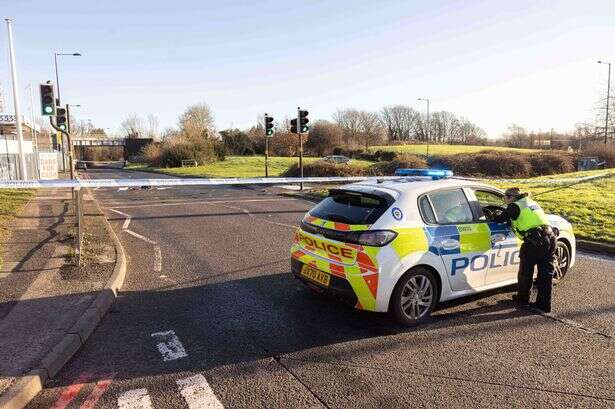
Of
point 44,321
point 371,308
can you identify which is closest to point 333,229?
point 371,308

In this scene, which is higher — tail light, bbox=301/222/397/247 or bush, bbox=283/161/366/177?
tail light, bbox=301/222/397/247

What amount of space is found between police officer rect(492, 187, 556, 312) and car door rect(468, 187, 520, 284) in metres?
0.14

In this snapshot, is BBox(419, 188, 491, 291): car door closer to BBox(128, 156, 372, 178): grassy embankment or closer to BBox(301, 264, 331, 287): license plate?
BBox(301, 264, 331, 287): license plate

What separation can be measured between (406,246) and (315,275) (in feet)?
3.44

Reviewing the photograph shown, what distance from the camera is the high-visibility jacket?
5407 mm

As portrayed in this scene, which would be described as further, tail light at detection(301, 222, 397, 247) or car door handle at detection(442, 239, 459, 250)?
car door handle at detection(442, 239, 459, 250)

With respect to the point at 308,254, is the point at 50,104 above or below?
above

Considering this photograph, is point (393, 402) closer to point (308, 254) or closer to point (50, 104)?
point (308, 254)

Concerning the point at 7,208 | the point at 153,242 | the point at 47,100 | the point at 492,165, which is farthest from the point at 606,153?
the point at 7,208

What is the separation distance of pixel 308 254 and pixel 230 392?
2.02 m

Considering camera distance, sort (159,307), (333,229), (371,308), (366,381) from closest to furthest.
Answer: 1. (366,381)
2. (371,308)
3. (333,229)
4. (159,307)

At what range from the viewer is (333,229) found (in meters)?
5.03

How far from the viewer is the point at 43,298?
18.1 ft

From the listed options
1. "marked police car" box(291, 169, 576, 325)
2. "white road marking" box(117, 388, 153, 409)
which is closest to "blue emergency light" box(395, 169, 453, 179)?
"marked police car" box(291, 169, 576, 325)
